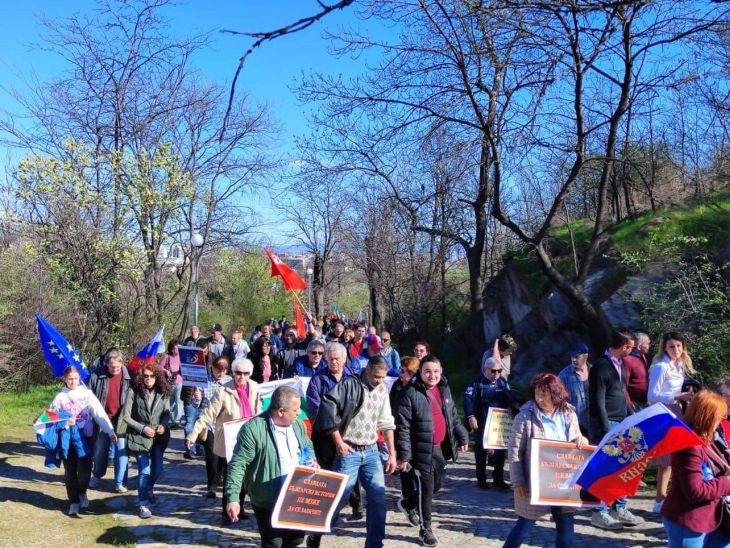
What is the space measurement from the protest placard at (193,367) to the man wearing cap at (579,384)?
603 cm

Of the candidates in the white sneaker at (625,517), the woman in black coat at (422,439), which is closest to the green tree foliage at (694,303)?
the white sneaker at (625,517)

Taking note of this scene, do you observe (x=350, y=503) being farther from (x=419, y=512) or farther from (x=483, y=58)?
(x=483, y=58)

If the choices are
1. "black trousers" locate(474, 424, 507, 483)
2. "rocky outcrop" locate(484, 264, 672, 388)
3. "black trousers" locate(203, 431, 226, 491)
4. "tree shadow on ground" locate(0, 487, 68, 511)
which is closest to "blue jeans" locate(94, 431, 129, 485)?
"tree shadow on ground" locate(0, 487, 68, 511)

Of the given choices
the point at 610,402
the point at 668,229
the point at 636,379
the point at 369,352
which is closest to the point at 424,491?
the point at 610,402

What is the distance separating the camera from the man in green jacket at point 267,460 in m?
4.56

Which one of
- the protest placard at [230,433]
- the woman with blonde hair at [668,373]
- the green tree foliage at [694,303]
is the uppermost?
the green tree foliage at [694,303]

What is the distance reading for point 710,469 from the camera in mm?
4012

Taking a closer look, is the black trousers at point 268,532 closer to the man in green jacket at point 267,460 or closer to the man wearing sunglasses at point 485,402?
the man in green jacket at point 267,460

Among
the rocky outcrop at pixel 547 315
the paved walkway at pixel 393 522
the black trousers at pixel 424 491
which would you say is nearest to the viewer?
the black trousers at pixel 424 491

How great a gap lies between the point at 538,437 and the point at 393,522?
2.68 metres

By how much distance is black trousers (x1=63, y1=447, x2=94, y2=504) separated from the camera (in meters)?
7.51

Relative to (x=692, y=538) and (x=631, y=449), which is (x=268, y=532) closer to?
(x=631, y=449)

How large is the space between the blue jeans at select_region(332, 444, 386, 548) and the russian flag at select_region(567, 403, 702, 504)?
1.81m

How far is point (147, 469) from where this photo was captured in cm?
759
